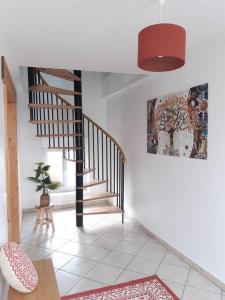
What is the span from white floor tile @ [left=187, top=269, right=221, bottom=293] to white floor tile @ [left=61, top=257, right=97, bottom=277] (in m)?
1.13

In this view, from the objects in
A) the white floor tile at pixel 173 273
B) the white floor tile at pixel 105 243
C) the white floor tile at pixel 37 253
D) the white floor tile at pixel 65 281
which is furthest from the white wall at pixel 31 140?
the white floor tile at pixel 173 273

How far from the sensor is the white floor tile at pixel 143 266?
288 cm

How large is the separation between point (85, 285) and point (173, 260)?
116 centimetres

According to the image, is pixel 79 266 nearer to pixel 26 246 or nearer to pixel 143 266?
pixel 143 266

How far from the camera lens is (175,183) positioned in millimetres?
3238

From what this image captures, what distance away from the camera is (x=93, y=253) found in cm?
A: 334

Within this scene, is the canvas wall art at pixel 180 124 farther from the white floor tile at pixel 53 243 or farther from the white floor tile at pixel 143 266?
the white floor tile at pixel 53 243

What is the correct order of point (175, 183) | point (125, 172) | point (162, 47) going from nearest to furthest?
point (162, 47) → point (175, 183) → point (125, 172)

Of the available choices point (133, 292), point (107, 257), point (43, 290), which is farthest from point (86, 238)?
point (43, 290)

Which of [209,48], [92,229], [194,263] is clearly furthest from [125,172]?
[209,48]

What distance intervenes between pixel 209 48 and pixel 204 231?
1.96 metres

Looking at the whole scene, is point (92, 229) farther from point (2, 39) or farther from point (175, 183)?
point (2, 39)

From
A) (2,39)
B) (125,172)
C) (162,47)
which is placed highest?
(2,39)

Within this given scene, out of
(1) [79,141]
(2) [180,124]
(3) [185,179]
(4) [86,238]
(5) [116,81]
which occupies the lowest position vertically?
(4) [86,238]
